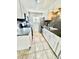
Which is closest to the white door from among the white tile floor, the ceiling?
the ceiling

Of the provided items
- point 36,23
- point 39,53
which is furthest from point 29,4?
point 36,23

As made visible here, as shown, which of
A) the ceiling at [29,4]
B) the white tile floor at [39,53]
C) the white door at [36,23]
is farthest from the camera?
the white door at [36,23]

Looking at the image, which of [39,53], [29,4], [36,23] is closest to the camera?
[39,53]

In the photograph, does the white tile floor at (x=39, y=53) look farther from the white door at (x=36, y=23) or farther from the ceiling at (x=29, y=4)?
the white door at (x=36, y=23)

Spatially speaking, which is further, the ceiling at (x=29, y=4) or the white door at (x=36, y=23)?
the white door at (x=36, y=23)

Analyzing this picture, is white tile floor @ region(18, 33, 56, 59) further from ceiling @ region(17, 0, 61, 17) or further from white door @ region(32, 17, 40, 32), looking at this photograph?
white door @ region(32, 17, 40, 32)

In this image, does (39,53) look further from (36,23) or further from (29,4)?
(36,23)

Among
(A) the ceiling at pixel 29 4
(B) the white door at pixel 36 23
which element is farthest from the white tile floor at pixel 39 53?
(B) the white door at pixel 36 23

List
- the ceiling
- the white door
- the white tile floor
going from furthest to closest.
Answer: the white door
the white tile floor
the ceiling

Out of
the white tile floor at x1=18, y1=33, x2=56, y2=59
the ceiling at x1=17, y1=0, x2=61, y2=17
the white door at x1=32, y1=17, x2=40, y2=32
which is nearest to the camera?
the ceiling at x1=17, y1=0, x2=61, y2=17

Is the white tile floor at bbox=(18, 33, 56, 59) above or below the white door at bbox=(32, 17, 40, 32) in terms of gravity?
below

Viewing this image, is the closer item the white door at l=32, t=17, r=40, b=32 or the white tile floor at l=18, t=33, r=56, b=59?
the white tile floor at l=18, t=33, r=56, b=59
